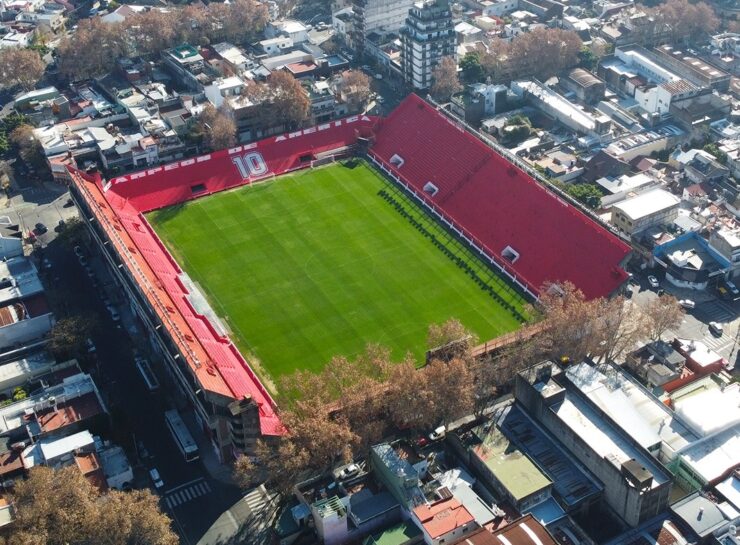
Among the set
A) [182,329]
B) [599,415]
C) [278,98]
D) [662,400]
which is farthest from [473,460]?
[278,98]

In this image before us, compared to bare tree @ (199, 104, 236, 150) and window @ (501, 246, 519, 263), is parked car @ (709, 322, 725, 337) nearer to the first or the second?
window @ (501, 246, 519, 263)

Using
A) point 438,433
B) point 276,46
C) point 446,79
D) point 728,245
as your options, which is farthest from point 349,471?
point 276,46

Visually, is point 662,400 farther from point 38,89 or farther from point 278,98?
point 38,89

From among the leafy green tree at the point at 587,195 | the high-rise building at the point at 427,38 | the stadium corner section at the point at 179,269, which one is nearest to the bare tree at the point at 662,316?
the leafy green tree at the point at 587,195

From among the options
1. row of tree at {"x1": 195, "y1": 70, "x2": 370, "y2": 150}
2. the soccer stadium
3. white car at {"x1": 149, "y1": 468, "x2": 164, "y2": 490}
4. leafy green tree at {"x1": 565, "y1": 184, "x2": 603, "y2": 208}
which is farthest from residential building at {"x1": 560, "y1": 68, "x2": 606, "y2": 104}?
white car at {"x1": 149, "y1": 468, "x2": 164, "y2": 490}

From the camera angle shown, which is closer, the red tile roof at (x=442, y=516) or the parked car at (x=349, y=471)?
the red tile roof at (x=442, y=516)

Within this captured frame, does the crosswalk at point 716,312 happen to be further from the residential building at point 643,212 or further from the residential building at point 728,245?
the residential building at point 643,212
